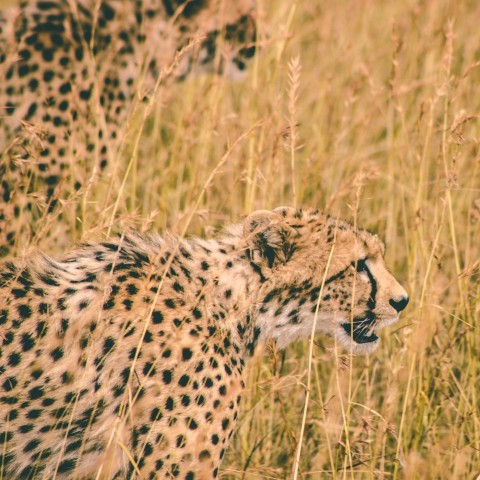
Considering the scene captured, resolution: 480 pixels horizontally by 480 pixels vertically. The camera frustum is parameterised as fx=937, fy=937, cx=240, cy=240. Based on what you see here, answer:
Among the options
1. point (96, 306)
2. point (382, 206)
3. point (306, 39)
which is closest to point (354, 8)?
point (306, 39)

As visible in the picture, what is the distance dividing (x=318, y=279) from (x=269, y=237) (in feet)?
0.72

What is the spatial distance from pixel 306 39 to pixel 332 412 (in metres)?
3.06

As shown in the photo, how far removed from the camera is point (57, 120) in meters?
→ 3.90

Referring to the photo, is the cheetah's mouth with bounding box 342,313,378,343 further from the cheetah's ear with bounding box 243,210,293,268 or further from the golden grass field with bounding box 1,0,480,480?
the cheetah's ear with bounding box 243,210,293,268

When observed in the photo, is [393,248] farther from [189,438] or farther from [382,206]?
[189,438]

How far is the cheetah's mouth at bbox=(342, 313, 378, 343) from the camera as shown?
2975 millimetres

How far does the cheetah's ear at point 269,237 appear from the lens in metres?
2.79

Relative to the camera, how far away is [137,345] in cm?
256

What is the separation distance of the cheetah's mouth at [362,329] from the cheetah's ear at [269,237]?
1.03ft

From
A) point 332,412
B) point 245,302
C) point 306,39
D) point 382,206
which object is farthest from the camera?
point 306,39

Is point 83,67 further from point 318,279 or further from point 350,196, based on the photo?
point 318,279

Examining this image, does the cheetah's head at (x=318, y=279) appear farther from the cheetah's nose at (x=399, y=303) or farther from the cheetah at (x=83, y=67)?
the cheetah at (x=83, y=67)

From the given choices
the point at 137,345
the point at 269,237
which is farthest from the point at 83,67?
the point at 137,345

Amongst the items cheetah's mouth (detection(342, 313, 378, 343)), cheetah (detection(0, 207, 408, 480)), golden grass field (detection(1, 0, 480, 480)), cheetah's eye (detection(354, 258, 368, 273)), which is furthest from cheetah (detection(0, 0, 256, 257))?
cheetah's mouth (detection(342, 313, 378, 343))
